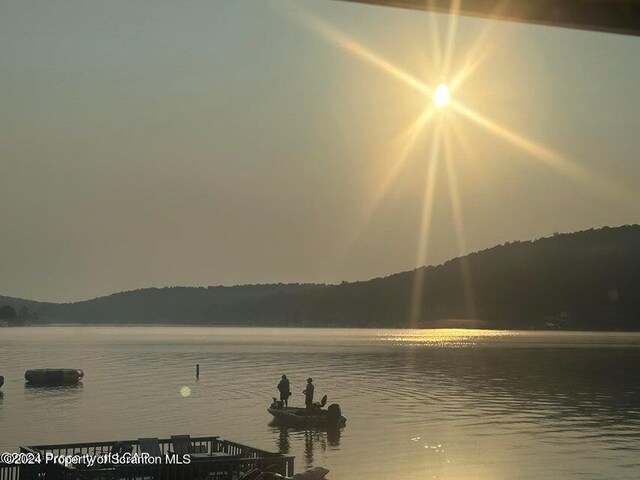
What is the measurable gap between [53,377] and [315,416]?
54.3 meters

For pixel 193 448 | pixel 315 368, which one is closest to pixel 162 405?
pixel 193 448

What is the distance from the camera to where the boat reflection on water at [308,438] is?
45403 mm

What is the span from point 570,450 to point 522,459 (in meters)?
4.13

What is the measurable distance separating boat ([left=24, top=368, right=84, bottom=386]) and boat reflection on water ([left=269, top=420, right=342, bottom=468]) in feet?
159

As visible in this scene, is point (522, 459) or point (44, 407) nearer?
point (522, 459)

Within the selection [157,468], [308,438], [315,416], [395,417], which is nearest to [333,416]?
[315,416]

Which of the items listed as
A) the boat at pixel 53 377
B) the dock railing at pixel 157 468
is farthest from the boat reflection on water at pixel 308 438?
the boat at pixel 53 377

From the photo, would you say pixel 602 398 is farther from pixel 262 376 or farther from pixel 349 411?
pixel 262 376

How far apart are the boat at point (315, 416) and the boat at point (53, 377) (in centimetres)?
4979

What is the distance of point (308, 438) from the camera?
50219 mm

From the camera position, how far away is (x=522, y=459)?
A: 4309cm

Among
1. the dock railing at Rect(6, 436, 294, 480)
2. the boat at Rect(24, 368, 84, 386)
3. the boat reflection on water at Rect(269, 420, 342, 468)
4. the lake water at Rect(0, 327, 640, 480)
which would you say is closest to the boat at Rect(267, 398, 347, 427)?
the boat reflection on water at Rect(269, 420, 342, 468)

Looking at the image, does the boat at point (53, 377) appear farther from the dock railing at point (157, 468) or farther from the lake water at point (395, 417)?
the dock railing at point (157, 468)

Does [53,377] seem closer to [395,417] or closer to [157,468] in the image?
[395,417]
